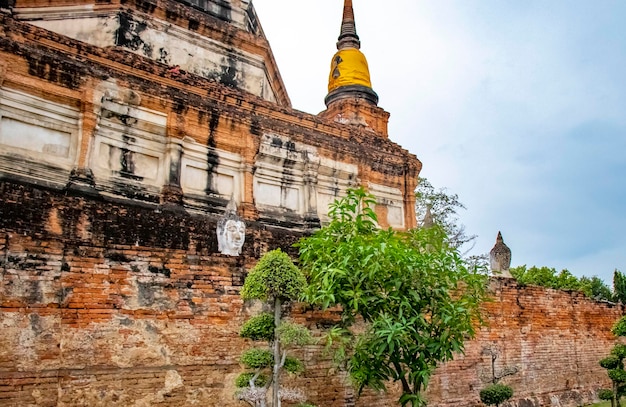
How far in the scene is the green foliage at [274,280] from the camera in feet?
22.5

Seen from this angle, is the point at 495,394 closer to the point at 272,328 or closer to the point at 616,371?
the point at 616,371

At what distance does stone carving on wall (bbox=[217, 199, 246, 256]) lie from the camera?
8828 millimetres

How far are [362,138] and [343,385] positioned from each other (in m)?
5.90

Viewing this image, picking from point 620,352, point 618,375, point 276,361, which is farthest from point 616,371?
point 276,361

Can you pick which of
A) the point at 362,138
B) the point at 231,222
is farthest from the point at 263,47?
the point at 231,222

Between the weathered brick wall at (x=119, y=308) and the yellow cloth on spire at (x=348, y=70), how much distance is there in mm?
7002

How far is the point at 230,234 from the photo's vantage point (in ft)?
29.1

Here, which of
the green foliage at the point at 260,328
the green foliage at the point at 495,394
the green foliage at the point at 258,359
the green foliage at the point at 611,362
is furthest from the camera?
the green foliage at the point at 611,362

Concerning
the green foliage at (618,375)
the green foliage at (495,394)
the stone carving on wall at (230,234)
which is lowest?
the green foliage at (495,394)

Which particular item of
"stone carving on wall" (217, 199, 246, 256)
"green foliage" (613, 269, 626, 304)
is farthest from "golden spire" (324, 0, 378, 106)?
"green foliage" (613, 269, 626, 304)

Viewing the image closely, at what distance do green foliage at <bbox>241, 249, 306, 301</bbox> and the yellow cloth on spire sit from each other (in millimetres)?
9285

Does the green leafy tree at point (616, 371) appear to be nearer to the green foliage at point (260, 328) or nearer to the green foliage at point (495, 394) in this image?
the green foliage at point (495, 394)

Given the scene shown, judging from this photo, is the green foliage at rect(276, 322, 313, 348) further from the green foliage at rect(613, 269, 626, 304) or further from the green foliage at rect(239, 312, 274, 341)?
the green foliage at rect(613, 269, 626, 304)

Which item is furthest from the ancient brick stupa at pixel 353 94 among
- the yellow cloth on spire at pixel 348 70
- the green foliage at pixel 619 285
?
the green foliage at pixel 619 285
